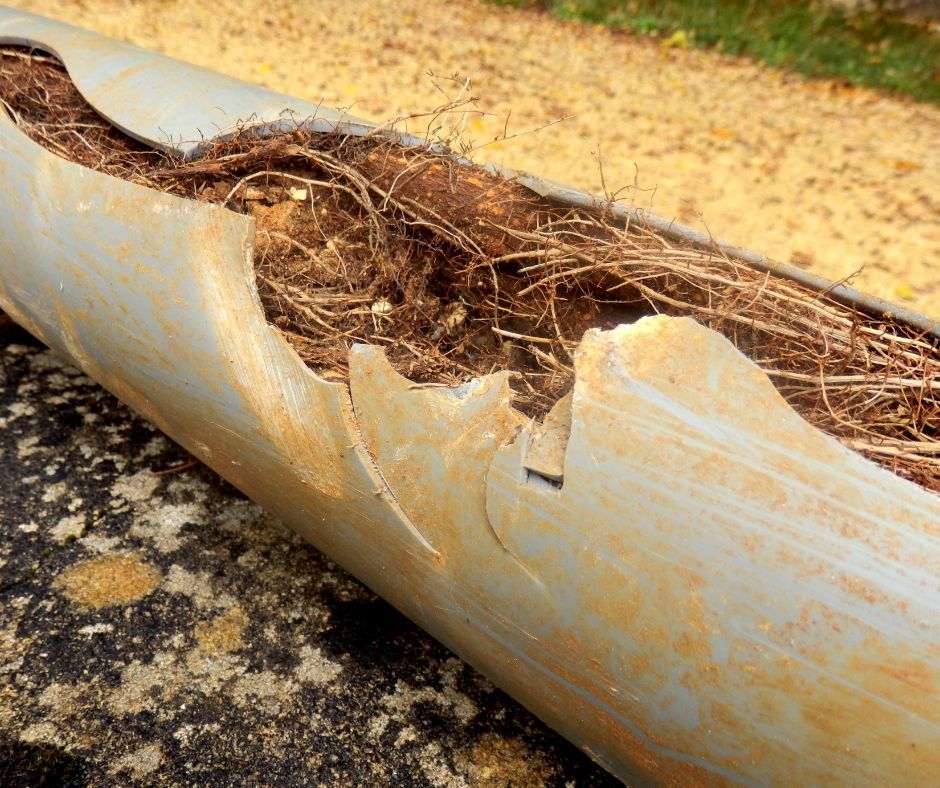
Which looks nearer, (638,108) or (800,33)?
(638,108)

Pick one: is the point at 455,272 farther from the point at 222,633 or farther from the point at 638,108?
the point at 638,108

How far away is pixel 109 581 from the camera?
1.92 metres

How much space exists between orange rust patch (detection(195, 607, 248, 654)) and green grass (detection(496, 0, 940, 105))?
548 centimetres

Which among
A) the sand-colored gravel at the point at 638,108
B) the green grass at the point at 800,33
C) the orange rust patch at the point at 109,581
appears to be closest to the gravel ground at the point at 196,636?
the orange rust patch at the point at 109,581

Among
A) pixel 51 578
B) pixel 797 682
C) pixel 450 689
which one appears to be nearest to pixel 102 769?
pixel 51 578

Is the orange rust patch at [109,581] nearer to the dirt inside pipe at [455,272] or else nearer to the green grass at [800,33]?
the dirt inside pipe at [455,272]

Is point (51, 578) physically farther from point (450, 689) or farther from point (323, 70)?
point (323, 70)

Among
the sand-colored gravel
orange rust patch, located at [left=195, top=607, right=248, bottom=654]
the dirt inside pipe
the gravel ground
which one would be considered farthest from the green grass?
orange rust patch, located at [left=195, top=607, right=248, bottom=654]

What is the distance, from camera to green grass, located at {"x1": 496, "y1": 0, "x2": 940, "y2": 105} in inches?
225

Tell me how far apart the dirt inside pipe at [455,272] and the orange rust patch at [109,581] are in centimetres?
67

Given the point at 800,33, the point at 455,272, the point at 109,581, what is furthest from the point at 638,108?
the point at 109,581

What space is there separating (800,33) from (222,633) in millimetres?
6071

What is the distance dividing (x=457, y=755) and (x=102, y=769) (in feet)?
2.12

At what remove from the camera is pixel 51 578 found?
1.92 meters
